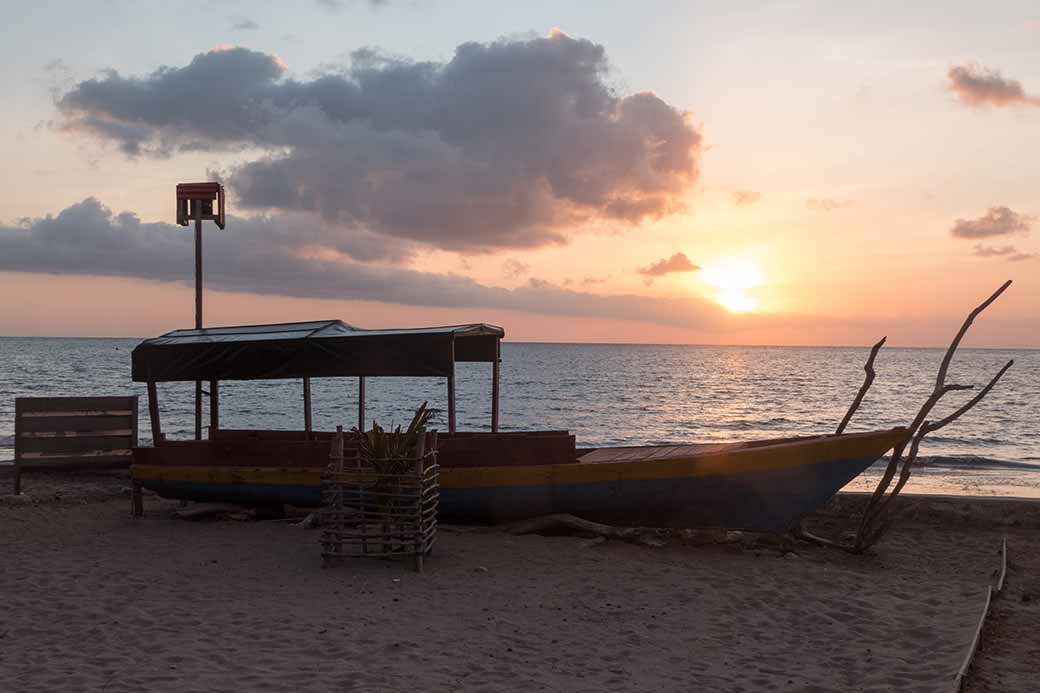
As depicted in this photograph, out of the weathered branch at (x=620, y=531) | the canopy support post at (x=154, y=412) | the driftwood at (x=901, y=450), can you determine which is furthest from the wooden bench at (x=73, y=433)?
the driftwood at (x=901, y=450)

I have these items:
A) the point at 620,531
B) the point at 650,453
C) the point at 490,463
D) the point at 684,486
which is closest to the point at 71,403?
the point at 490,463

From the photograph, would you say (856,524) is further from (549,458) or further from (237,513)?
(237,513)

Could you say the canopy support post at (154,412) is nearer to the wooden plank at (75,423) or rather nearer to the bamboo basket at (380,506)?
the wooden plank at (75,423)

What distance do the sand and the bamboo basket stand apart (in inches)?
10.2

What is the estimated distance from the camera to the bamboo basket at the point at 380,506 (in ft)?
32.1

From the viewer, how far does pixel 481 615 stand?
806 cm

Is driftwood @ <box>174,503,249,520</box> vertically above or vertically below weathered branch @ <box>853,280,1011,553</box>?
below

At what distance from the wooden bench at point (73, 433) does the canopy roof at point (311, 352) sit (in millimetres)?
1721

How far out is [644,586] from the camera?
9289mm

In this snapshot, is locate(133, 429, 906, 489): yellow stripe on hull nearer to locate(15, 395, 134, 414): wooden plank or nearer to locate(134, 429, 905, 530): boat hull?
locate(134, 429, 905, 530): boat hull

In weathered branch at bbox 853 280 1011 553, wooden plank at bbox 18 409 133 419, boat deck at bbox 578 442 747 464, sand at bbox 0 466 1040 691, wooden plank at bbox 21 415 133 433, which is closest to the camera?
sand at bbox 0 466 1040 691

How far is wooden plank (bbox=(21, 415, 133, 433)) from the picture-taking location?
14328 millimetres

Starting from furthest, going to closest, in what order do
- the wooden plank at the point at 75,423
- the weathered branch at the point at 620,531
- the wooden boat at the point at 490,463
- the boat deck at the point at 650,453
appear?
the wooden plank at the point at 75,423, the boat deck at the point at 650,453, the weathered branch at the point at 620,531, the wooden boat at the point at 490,463

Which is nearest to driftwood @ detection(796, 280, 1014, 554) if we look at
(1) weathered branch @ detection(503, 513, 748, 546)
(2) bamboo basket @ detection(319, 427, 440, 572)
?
(1) weathered branch @ detection(503, 513, 748, 546)
